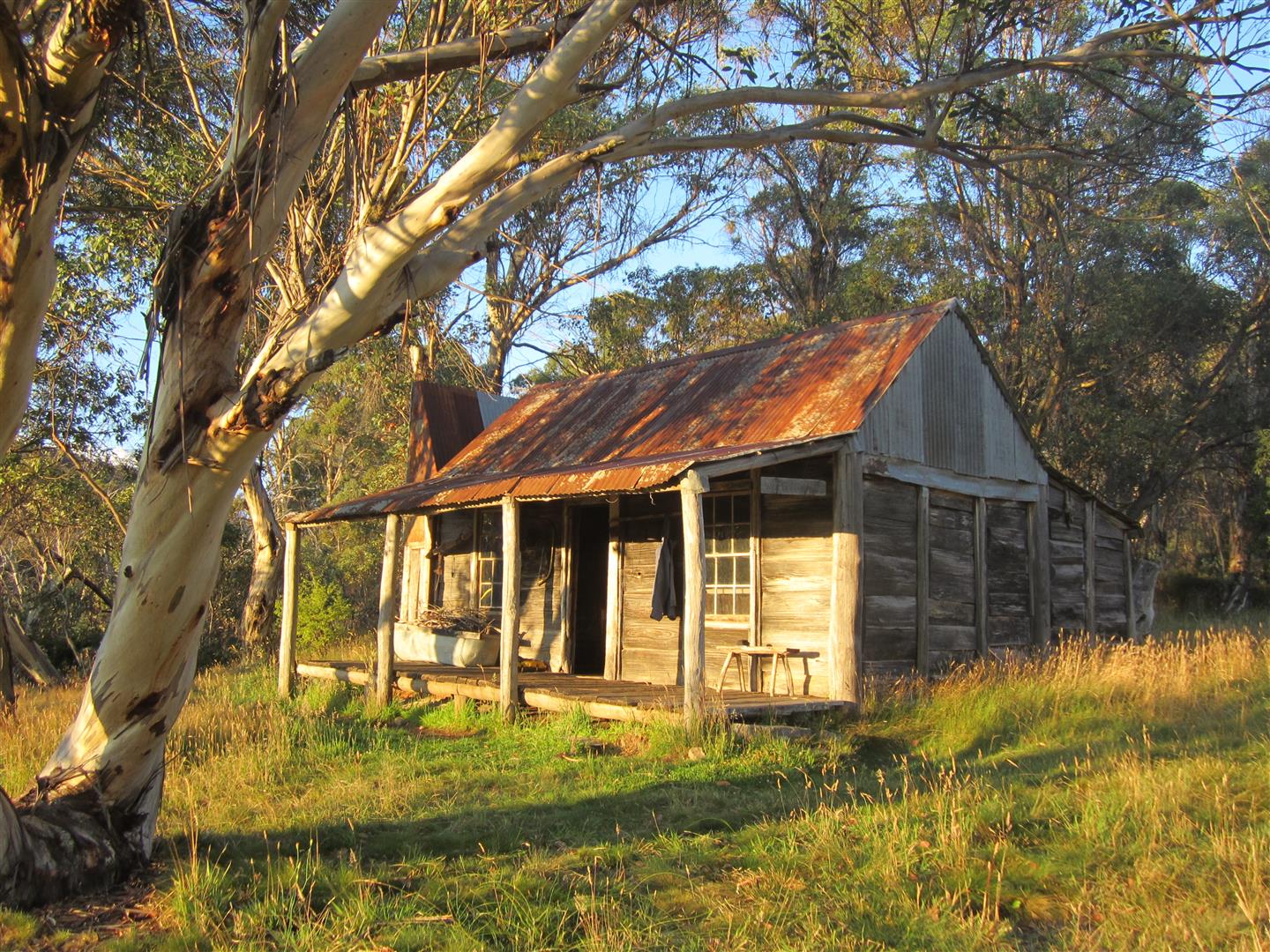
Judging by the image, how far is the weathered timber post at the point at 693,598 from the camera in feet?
29.7

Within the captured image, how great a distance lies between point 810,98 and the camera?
22.2 ft

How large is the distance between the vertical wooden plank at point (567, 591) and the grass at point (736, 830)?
3610mm

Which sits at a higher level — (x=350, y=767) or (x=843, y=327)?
(x=843, y=327)

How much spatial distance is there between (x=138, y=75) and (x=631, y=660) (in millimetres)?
8585

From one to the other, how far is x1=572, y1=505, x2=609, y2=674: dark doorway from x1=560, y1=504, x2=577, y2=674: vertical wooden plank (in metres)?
0.12

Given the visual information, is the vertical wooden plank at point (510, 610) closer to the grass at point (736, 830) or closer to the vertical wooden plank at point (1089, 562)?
the grass at point (736, 830)

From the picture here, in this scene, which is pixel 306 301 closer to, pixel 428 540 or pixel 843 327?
pixel 428 540

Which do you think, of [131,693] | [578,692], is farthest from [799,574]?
[131,693]

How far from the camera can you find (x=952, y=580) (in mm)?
12367

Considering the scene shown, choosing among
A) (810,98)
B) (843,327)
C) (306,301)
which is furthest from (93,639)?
(810,98)

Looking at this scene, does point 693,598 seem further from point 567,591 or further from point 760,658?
point 567,591

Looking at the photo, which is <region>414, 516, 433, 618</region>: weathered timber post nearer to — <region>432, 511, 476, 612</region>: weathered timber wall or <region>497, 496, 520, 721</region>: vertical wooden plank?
<region>432, 511, 476, 612</region>: weathered timber wall

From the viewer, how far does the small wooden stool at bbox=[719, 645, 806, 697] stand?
10.8 metres

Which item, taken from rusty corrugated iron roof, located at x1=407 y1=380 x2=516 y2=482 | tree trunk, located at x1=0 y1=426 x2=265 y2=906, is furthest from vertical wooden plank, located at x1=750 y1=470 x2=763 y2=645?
tree trunk, located at x1=0 y1=426 x2=265 y2=906
